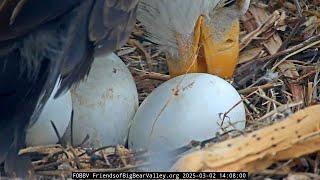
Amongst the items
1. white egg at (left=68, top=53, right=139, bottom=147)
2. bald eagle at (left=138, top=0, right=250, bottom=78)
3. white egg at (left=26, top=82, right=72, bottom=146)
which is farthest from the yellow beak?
white egg at (left=26, top=82, right=72, bottom=146)

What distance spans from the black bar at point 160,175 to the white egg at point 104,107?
273mm

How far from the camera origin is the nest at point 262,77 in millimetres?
2065

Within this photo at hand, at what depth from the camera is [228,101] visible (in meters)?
2.23

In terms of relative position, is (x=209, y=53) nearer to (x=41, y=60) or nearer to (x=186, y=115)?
Answer: (x=186, y=115)

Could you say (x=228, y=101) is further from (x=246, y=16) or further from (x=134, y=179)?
(x=246, y=16)

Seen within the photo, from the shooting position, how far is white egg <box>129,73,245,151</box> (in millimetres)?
2199

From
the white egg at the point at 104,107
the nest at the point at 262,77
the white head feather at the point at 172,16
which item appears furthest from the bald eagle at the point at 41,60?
the white head feather at the point at 172,16

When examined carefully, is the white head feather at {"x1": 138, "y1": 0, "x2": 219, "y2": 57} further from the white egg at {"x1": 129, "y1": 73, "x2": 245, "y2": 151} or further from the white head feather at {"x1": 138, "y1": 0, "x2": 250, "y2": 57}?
the white egg at {"x1": 129, "y1": 73, "x2": 245, "y2": 151}

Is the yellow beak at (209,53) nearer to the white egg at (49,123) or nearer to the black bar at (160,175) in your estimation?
the white egg at (49,123)

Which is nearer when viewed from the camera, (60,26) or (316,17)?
(60,26)

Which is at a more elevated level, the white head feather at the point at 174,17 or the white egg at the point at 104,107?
the white head feather at the point at 174,17

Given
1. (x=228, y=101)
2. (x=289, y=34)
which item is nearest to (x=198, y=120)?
(x=228, y=101)

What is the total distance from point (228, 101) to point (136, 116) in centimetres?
22

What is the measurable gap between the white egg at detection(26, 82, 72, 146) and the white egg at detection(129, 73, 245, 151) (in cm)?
16
